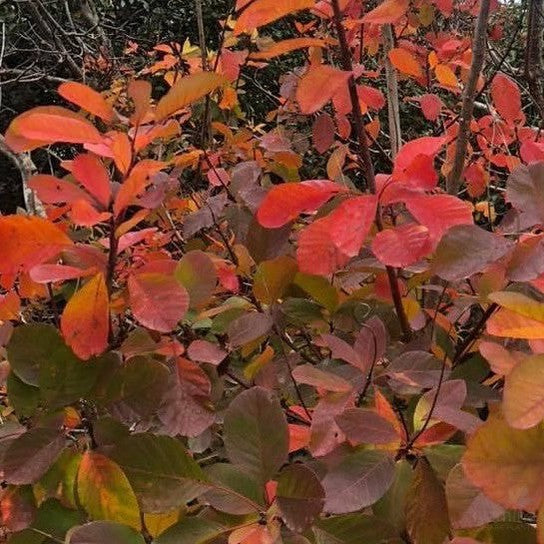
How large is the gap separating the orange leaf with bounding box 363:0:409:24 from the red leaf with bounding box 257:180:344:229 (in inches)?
6.9

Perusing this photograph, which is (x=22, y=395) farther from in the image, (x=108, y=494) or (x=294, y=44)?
(x=294, y=44)

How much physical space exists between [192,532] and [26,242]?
26 cm

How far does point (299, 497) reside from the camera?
1.59 feet

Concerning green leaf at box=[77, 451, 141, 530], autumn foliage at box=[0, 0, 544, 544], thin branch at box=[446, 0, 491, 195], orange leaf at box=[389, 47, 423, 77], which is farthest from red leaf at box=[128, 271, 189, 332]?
orange leaf at box=[389, 47, 423, 77]

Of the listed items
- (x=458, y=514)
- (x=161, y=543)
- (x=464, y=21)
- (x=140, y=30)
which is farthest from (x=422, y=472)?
(x=140, y=30)

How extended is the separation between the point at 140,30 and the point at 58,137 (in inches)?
200

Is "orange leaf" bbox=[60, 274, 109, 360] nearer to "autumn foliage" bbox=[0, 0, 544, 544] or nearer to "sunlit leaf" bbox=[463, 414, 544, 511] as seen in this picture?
"autumn foliage" bbox=[0, 0, 544, 544]

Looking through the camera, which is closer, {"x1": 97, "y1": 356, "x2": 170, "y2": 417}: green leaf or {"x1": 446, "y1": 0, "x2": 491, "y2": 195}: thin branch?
{"x1": 97, "y1": 356, "x2": 170, "y2": 417}: green leaf

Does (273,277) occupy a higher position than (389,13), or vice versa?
(389,13)

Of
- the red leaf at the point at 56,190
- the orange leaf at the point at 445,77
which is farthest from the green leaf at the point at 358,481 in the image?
the orange leaf at the point at 445,77

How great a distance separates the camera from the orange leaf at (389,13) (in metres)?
0.66

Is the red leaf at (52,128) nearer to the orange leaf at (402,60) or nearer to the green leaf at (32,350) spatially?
the green leaf at (32,350)

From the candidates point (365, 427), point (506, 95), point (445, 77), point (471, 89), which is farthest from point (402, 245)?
point (445, 77)

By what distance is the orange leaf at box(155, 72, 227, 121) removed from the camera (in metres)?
0.59
